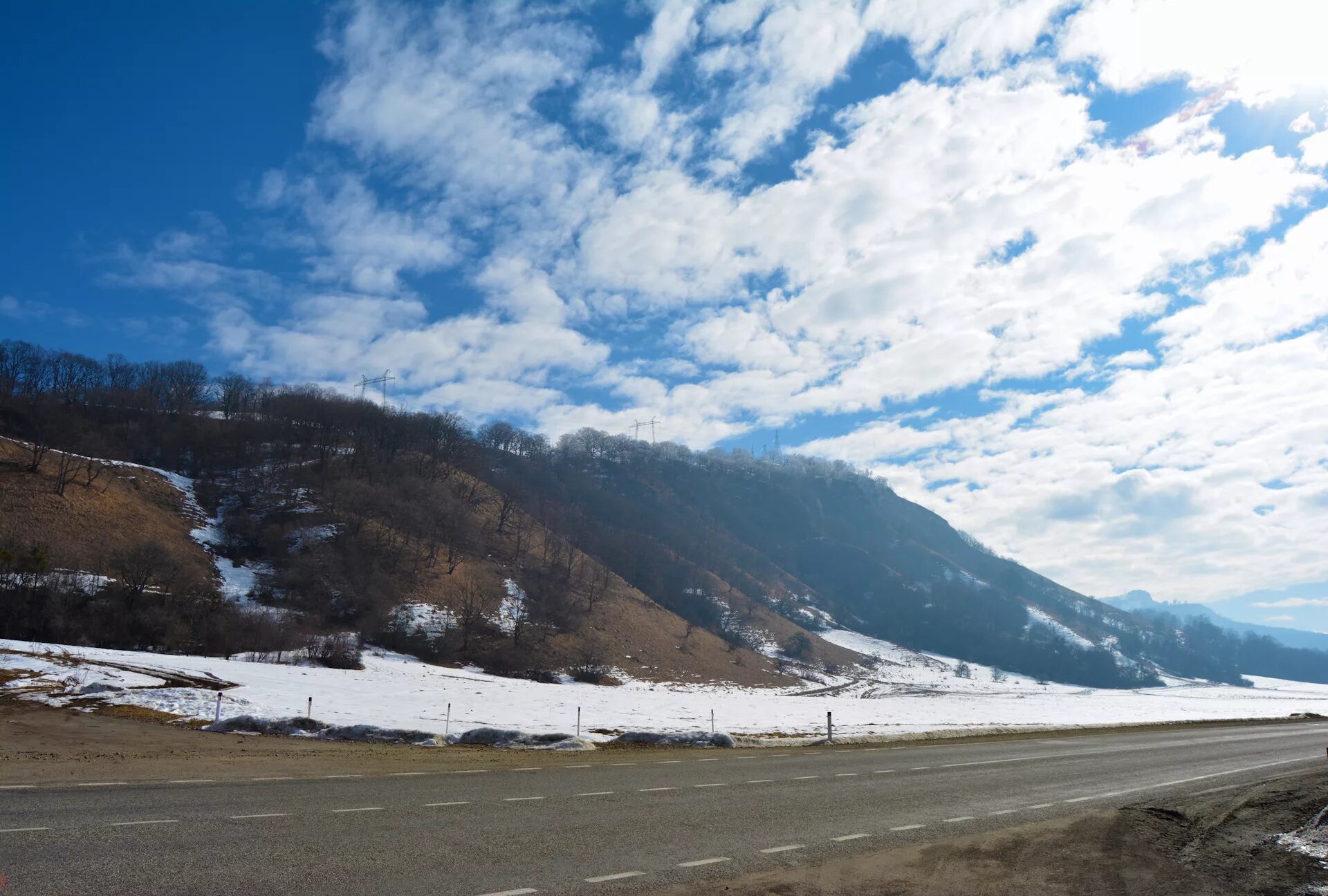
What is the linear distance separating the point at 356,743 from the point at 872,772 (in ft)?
53.3

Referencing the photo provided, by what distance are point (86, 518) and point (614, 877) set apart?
97.0 meters

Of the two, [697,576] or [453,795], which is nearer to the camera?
[453,795]

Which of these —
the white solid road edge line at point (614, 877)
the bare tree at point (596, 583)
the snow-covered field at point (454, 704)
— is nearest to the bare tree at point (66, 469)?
the snow-covered field at point (454, 704)

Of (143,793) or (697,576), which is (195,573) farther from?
(697,576)

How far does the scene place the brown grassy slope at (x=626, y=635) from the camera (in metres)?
96.7

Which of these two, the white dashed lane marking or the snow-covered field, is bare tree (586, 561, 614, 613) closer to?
the snow-covered field

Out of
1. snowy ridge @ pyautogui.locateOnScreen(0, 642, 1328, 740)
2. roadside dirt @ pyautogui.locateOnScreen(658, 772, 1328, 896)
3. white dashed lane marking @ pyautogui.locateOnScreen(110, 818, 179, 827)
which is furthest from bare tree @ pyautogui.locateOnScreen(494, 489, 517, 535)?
roadside dirt @ pyautogui.locateOnScreen(658, 772, 1328, 896)

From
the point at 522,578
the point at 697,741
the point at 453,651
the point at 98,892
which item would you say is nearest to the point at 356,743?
the point at 697,741

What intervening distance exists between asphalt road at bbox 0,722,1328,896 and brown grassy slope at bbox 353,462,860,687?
243 feet

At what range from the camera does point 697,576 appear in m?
189

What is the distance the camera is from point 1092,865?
33.4ft

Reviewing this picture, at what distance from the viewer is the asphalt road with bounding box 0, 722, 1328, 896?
845 centimetres

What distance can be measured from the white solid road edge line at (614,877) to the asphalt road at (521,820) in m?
0.02

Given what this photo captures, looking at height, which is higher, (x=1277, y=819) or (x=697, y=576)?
(x=697, y=576)
